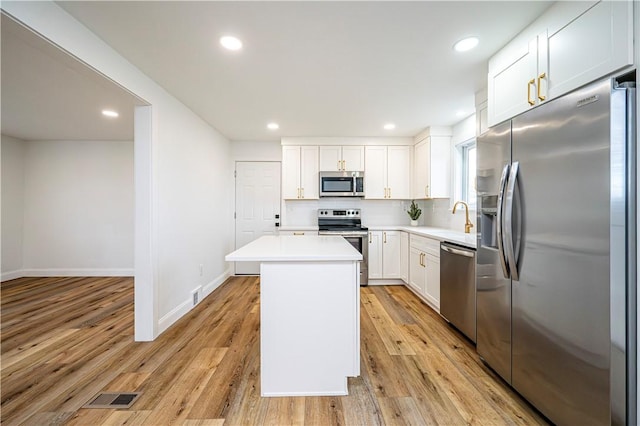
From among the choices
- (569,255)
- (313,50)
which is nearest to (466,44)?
(313,50)

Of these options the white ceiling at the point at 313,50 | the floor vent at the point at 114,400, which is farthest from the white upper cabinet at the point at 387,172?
the floor vent at the point at 114,400

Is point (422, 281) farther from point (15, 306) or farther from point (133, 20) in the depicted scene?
point (15, 306)

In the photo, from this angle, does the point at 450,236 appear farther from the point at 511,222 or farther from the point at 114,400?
the point at 114,400

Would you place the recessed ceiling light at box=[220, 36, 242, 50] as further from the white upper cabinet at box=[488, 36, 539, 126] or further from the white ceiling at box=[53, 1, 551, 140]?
the white upper cabinet at box=[488, 36, 539, 126]

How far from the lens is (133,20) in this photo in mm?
1698

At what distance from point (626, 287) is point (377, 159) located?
3693 mm

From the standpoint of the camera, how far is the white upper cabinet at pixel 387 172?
4602 millimetres

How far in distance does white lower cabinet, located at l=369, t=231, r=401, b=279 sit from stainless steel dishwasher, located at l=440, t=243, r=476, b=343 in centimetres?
144

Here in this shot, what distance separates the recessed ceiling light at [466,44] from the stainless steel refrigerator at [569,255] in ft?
2.11

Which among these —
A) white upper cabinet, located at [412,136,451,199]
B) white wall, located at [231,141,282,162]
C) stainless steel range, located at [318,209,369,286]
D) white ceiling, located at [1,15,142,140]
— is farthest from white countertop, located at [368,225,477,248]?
white ceiling, located at [1,15,142,140]

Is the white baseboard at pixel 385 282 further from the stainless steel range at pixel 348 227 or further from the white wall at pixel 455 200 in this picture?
the white wall at pixel 455 200

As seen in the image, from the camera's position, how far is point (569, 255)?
1.33m

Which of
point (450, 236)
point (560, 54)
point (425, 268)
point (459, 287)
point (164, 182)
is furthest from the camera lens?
point (425, 268)

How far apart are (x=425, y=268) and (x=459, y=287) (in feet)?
2.89
